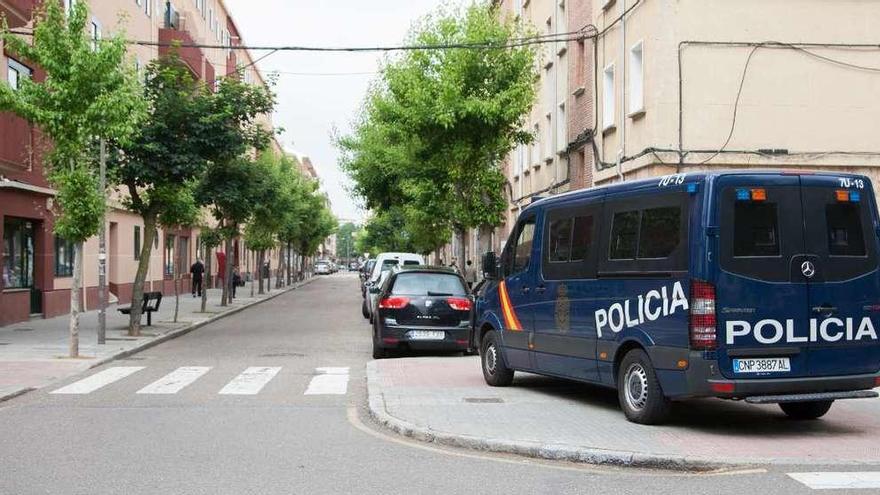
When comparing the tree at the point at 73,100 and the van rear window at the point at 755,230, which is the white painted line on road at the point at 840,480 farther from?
the tree at the point at 73,100

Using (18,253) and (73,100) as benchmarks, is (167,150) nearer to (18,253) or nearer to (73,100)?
(73,100)

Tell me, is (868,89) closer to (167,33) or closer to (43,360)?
(43,360)

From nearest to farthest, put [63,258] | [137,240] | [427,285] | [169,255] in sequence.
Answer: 1. [427,285]
2. [63,258]
3. [137,240]
4. [169,255]

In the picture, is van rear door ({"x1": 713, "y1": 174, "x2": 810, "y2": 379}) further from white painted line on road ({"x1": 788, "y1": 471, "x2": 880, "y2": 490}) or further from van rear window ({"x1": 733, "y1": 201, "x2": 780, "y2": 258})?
white painted line on road ({"x1": 788, "y1": 471, "x2": 880, "y2": 490})

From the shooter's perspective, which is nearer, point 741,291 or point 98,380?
point 741,291

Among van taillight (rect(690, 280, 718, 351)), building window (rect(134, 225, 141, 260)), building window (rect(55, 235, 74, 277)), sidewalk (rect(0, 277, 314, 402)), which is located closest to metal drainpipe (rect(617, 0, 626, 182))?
sidewalk (rect(0, 277, 314, 402))

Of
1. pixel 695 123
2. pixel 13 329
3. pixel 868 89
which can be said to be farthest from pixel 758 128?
pixel 13 329

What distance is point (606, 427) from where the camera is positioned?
8516mm

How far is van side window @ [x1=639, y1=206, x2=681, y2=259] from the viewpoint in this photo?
8273mm

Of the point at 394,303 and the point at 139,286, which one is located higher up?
the point at 139,286

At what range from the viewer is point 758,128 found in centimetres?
1748

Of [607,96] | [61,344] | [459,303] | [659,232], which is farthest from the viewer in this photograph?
[607,96]

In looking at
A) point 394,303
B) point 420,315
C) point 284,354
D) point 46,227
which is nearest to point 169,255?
point 46,227

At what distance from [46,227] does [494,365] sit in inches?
688
